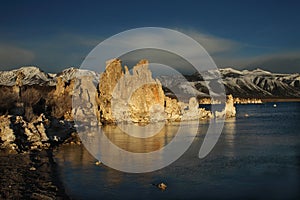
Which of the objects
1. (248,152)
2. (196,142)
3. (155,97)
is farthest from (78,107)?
(248,152)

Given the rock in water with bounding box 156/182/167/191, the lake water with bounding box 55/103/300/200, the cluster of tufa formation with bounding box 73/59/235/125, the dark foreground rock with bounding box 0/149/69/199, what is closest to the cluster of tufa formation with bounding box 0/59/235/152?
the cluster of tufa formation with bounding box 73/59/235/125

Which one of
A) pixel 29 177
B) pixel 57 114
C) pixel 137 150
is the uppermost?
pixel 57 114

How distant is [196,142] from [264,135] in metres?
9.74

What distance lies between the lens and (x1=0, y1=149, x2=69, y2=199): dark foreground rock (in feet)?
52.3

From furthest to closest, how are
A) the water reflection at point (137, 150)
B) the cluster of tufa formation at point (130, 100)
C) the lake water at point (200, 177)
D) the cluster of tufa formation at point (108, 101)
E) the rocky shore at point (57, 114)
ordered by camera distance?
the cluster of tufa formation at point (130, 100) < the cluster of tufa formation at point (108, 101) < the water reflection at point (137, 150) < the rocky shore at point (57, 114) < the lake water at point (200, 177)

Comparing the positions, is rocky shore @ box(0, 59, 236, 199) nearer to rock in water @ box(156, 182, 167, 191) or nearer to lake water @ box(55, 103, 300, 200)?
lake water @ box(55, 103, 300, 200)

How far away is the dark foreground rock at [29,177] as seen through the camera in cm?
1595

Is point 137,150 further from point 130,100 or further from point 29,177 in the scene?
point 130,100

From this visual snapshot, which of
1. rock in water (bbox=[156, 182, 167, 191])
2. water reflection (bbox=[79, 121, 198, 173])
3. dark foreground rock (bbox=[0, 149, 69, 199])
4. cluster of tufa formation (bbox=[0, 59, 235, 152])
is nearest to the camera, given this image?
dark foreground rock (bbox=[0, 149, 69, 199])

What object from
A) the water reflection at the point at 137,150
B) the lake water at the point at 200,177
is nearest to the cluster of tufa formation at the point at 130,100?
the water reflection at the point at 137,150

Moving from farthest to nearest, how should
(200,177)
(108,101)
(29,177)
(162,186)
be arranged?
(108,101) → (200,177) → (29,177) → (162,186)

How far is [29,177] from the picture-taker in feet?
62.1

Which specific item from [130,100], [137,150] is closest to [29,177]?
[137,150]

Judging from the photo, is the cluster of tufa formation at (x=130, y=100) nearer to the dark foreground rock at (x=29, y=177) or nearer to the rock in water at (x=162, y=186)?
the dark foreground rock at (x=29, y=177)
